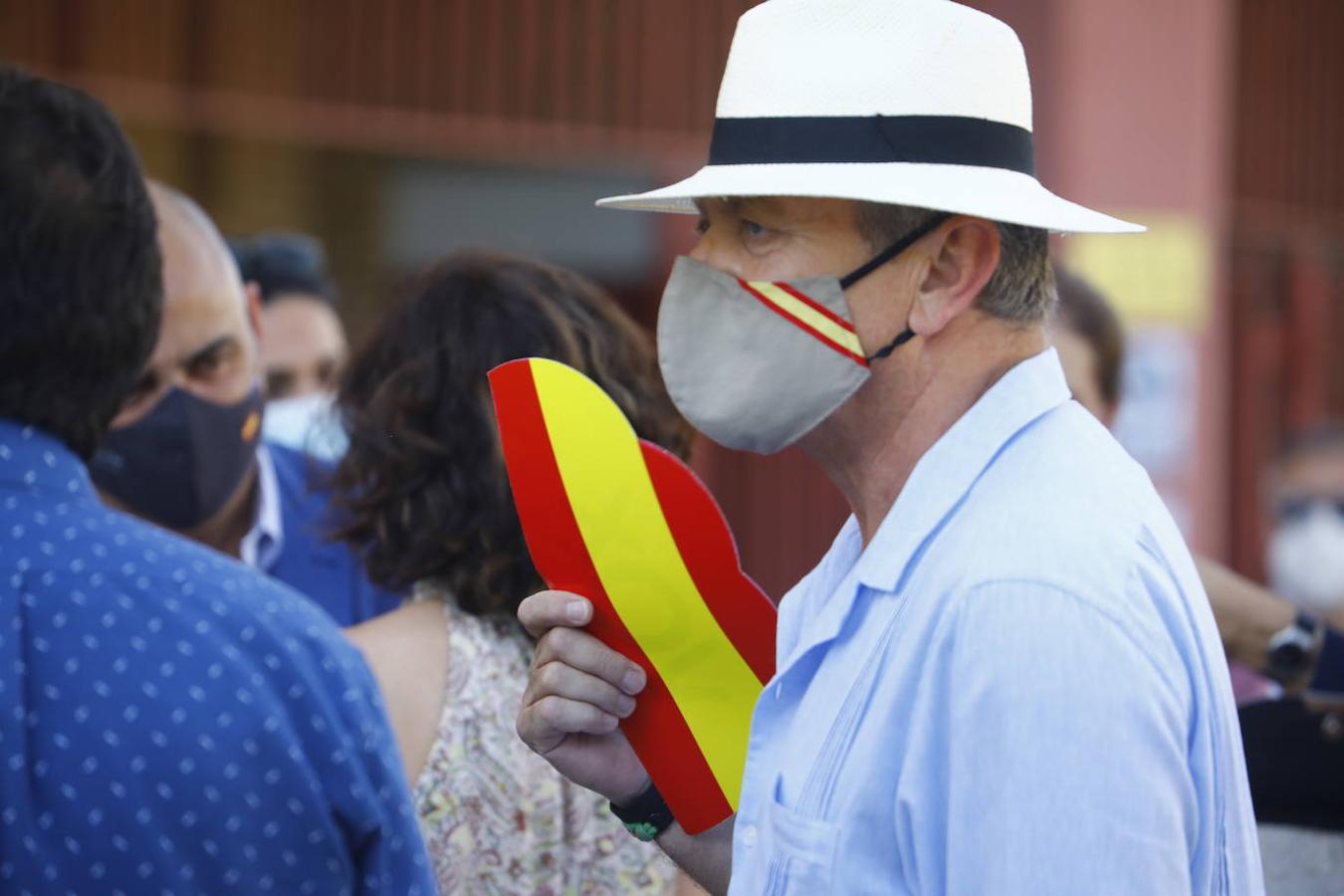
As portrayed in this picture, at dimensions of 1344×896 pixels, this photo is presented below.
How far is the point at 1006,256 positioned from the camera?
1.28 metres

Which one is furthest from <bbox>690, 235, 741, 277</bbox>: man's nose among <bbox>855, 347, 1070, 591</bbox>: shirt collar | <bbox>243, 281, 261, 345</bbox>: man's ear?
<bbox>243, 281, 261, 345</bbox>: man's ear

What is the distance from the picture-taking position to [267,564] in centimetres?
276

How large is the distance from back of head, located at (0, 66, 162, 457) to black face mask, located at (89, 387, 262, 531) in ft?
3.69

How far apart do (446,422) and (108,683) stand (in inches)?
26.3

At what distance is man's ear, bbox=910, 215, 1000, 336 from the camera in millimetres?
1268

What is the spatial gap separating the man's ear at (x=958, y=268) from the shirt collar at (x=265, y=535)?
5.81 feet

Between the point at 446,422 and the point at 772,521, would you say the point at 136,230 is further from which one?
the point at 772,521

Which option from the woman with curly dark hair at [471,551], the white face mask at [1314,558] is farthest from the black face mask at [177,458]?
the white face mask at [1314,558]

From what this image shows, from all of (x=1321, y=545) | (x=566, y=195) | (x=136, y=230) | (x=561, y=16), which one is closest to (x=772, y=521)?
(x=566, y=195)

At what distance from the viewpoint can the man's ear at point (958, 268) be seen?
127 centimetres

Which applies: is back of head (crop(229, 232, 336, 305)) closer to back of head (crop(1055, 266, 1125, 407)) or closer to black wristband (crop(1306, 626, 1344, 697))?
back of head (crop(1055, 266, 1125, 407))

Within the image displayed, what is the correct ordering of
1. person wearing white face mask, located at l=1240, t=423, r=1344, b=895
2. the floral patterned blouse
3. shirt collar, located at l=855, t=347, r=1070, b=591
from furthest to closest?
person wearing white face mask, located at l=1240, t=423, r=1344, b=895 < the floral patterned blouse < shirt collar, located at l=855, t=347, r=1070, b=591

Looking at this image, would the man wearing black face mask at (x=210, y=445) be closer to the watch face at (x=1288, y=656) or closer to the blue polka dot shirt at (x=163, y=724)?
the blue polka dot shirt at (x=163, y=724)

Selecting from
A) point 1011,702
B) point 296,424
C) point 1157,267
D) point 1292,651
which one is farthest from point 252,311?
point 1157,267
